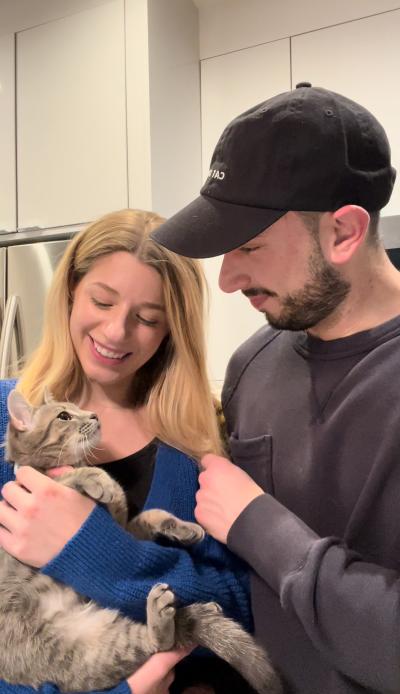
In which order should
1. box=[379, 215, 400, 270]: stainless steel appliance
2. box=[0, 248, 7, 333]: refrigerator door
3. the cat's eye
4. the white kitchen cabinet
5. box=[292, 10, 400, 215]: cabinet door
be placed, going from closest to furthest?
the cat's eye
box=[379, 215, 400, 270]: stainless steel appliance
box=[292, 10, 400, 215]: cabinet door
the white kitchen cabinet
box=[0, 248, 7, 333]: refrigerator door

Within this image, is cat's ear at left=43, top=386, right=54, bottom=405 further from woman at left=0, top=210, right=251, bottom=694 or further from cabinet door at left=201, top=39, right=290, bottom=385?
cabinet door at left=201, top=39, right=290, bottom=385

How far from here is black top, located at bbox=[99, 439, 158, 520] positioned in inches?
53.5

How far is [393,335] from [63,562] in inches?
28.2

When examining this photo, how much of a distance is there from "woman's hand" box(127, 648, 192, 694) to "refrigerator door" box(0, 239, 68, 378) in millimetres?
1853

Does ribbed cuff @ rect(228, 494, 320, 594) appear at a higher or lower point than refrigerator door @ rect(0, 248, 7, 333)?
lower

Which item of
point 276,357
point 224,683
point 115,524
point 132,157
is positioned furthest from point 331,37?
point 224,683

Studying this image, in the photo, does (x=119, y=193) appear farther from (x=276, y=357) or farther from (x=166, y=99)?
(x=276, y=357)

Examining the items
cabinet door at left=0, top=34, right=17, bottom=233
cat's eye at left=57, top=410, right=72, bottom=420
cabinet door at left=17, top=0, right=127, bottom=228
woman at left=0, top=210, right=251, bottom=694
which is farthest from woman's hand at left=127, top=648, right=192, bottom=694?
cabinet door at left=0, top=34, right=17, bottom=233

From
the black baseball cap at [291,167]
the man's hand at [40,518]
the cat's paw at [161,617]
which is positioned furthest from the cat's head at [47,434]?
the black baseball cap at [291,167]

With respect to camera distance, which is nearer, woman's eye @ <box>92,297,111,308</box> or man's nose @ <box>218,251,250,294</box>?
man's nose @ <box>218,251,250,294</box>

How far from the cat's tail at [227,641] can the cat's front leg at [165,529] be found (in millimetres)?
132

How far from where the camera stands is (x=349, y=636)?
2.95 feet

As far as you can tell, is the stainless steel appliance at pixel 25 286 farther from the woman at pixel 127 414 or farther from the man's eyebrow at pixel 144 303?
the man's eyebrow at pixel 144 303

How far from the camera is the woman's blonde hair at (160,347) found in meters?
1.40
